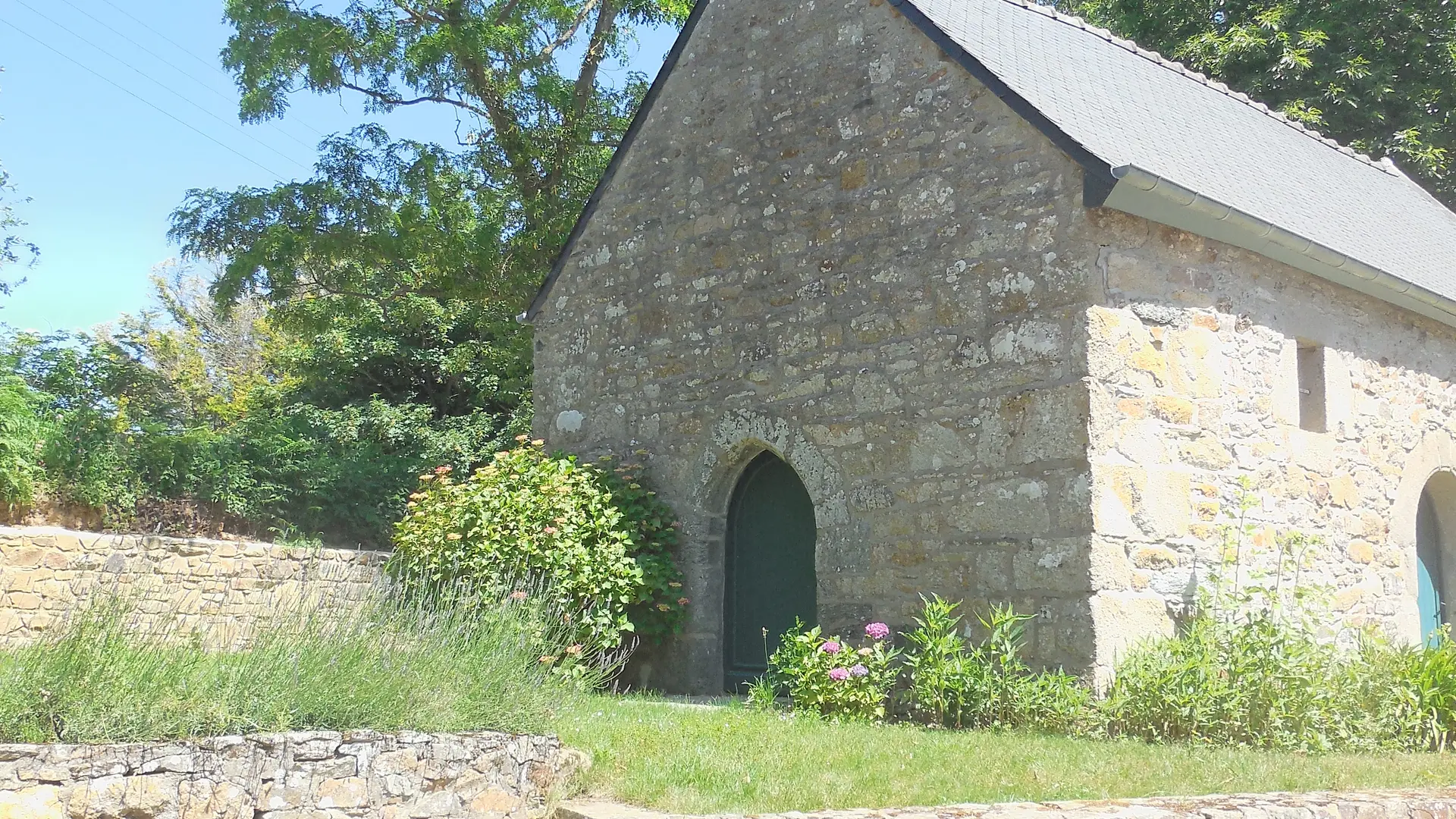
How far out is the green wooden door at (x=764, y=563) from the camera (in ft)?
29.6

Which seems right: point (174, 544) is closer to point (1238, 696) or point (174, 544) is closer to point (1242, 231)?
point (1238, 696)

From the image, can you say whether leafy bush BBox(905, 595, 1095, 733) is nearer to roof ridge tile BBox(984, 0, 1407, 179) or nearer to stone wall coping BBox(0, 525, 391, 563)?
stone wall coping BBox(0, 525, 391, 563)

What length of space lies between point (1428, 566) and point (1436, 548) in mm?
213

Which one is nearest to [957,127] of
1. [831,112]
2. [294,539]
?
[831,112]

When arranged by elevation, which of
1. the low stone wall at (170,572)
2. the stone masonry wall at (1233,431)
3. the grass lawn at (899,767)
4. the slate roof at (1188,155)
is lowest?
the grass lawn at (899,767)

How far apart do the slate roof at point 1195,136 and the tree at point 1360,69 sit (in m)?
3.30

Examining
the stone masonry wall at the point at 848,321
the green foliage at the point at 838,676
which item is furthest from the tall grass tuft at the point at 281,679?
the stone masonry wall at the point at 848,321

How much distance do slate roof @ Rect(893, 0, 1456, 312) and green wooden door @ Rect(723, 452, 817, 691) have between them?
3281 millimetres

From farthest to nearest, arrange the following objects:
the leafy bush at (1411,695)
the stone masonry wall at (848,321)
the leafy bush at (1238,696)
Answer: the stone masonry wall at (848,321) < the leafy bush at (1411,695) < the leafy bush at (1238,696)

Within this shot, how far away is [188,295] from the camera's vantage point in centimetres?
2923

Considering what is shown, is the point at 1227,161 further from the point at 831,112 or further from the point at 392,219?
the point at 392,219

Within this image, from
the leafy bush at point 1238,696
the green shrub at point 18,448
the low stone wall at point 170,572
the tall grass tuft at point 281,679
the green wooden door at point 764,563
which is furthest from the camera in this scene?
the green shrub at point 18,448

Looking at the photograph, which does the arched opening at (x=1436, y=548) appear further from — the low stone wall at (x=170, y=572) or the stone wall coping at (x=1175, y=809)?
the low stone wall at (x=170, y=572)

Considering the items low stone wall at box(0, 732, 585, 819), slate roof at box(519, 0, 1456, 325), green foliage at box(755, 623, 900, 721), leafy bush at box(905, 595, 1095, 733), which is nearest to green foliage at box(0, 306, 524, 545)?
slate roof at box(519, 0, 1456, 325)
